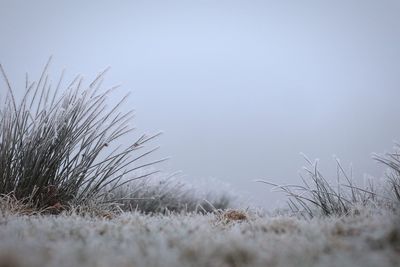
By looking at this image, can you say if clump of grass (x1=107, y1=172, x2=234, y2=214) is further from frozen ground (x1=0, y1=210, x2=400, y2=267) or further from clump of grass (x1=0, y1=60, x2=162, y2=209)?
frozen ground (x1=0, y1=210, x2=400, y2=267)

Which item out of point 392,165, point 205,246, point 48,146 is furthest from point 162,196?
point 205,246

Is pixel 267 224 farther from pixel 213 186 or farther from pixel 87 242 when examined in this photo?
pixel 213 186

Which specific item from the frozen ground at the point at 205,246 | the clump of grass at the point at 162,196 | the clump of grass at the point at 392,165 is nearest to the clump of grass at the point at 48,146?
the clump of grass at the point at 162,196

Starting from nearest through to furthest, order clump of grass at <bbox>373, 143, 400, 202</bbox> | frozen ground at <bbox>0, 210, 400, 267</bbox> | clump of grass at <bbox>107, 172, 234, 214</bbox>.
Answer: frozen ground at <bbox>0, 210, 400, 267</bbox>
clump of grass at <bbox>373, 143, 400, 202</bbox>
clump of grass at <bbox>107, 172, 234, 214</bbox>

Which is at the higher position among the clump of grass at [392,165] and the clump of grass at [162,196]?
the clump of grass at [392,165]

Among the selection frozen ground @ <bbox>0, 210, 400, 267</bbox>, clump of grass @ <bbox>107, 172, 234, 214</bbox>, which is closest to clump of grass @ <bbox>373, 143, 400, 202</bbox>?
frozen ground @ <bbox>0, 210, 400, 267</bbox>

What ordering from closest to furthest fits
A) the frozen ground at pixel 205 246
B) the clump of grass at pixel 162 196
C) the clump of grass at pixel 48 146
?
the frozen ground at pixel 205 246 → the clump of grass at pixel 48 146 → the clump of grass at pixel 162 196

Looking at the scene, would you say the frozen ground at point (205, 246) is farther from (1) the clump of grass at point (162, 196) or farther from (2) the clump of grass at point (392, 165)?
(1) the clump of grass at point (162, 196)

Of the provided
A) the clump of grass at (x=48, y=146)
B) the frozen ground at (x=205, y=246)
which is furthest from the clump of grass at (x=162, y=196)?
the frozen ground at (x=205, y=246)

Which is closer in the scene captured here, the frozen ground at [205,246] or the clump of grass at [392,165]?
the frozen ground at [205,246]

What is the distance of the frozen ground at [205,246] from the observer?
908 mm

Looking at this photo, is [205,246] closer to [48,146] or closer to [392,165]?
[392,165]

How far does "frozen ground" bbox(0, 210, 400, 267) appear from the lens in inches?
35.8

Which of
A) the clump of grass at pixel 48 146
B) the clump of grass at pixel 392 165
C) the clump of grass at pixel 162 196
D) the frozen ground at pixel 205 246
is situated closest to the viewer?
the frozen ground at pixel 205 246
